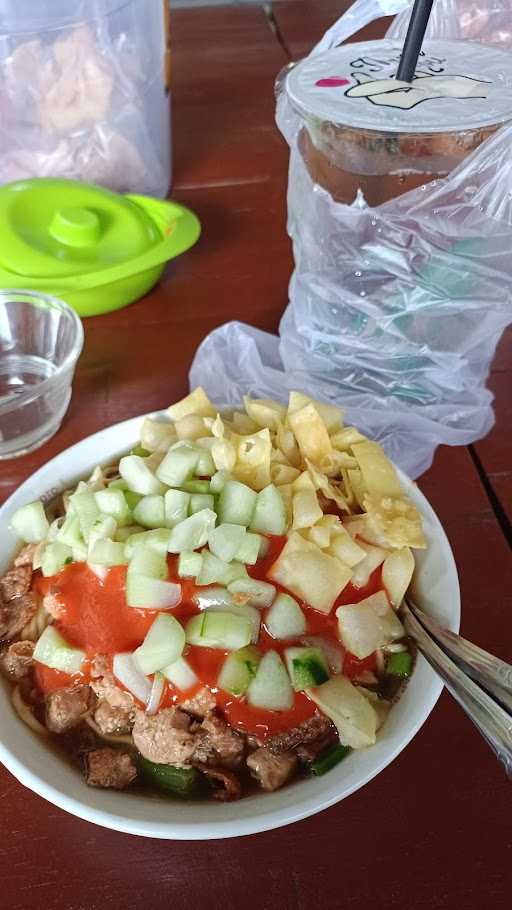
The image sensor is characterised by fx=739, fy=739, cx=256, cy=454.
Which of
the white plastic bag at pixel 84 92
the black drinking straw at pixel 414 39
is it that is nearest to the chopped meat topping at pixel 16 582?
the black drinking straw at pixel 414 39

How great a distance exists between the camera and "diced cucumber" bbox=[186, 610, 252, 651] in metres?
0.67

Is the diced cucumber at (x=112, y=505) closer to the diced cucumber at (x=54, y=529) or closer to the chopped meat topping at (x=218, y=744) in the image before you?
the diced cucumber at (x=54, y=529)

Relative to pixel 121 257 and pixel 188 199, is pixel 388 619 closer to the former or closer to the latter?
pixel 121 257

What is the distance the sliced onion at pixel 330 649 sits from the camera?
2.28 ft

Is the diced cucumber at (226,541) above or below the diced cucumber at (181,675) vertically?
above

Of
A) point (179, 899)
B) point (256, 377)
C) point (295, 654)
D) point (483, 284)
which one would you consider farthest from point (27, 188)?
point (179, 899)

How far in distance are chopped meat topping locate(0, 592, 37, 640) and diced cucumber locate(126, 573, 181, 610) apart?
13 cm

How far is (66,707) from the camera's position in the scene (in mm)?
700

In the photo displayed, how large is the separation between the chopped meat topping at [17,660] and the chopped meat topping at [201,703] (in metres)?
0.17

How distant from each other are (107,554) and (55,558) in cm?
7

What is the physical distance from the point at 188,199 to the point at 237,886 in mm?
1218

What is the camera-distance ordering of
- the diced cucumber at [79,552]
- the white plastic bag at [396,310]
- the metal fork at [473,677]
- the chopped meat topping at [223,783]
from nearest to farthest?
the metal fork at [473,677], the chopped meat topping at [223,783], the diced cucumber at [79,552], the white plastic bag at [396,310]

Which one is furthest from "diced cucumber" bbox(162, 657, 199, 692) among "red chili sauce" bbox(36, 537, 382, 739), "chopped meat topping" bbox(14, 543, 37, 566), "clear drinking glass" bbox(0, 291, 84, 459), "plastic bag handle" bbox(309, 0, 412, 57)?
"plastic bag handle" bbox(309, 0, 412, 57)

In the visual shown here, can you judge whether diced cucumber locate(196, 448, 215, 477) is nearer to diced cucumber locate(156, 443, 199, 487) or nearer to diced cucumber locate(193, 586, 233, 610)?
diced cucumber locate(156, 443, 199, 487)
